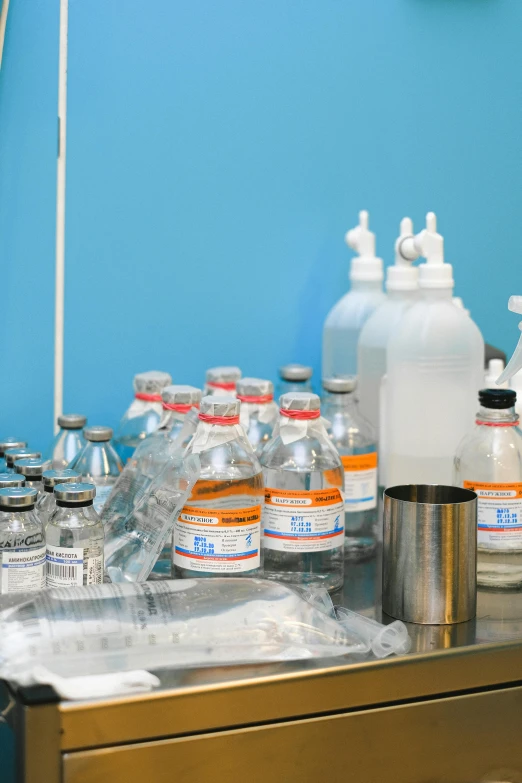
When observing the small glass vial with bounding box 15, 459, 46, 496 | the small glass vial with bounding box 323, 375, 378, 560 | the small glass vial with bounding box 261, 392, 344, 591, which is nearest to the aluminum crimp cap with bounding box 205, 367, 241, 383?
the small glass vial with bounding box 323, 375, 378, 560

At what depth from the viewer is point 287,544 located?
1.11 meters

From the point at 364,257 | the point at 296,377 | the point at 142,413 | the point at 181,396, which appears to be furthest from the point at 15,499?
the point at 364,257

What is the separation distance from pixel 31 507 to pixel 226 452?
0.22 m

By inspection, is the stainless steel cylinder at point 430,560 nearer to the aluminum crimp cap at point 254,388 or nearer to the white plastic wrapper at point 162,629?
the white plastic wrapper at point 162,629

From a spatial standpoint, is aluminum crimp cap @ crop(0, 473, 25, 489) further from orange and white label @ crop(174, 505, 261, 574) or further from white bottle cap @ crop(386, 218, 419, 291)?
white bottle cap @ crop(386, 218, 419, 291)

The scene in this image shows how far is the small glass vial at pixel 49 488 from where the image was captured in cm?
108

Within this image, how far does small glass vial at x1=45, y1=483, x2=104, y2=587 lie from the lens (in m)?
1.01

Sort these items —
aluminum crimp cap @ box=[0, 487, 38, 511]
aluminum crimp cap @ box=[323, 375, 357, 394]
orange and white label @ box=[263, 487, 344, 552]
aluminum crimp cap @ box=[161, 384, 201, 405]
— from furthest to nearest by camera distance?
aluminum crimp cap @ box=[323, 375, 357, 394] < aluminum crimp cap @ box=[161, 384, 201, 405] < orange and white label @ box=[263, 487, 344, 552] < aluminum crimp cap @ box=[0, 487, 38, 511]

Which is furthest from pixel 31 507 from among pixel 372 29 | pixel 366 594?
pixel 372 29

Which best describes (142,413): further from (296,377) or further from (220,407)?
(220,407)

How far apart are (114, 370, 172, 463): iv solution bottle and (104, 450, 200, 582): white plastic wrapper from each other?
248 millimetres

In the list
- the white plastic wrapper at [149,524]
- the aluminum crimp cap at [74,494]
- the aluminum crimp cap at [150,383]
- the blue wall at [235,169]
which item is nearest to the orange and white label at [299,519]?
the white plastic wrapper at [149,524]

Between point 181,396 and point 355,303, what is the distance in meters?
0.47

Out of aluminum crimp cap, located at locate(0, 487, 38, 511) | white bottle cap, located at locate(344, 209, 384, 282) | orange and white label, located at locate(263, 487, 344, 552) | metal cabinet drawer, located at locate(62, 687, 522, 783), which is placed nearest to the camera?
metal cabinet drawer, located at locate(62, 687, 522, 783)
